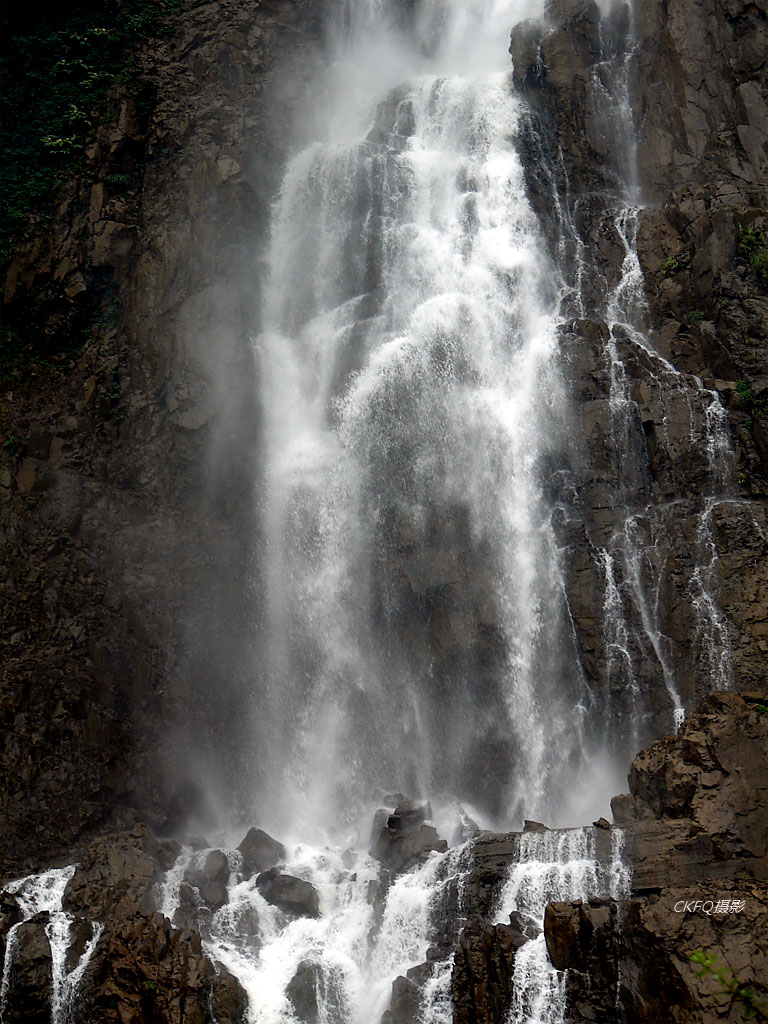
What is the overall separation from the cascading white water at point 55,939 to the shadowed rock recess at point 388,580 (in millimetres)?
80

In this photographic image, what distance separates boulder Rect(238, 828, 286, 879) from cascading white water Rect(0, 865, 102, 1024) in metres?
3.93

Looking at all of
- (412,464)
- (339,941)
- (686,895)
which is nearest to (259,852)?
(339,941)

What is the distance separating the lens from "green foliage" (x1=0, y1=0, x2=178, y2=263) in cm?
3509

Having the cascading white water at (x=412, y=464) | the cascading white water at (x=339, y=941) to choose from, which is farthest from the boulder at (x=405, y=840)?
the cascading white water at (x=412, y=464)

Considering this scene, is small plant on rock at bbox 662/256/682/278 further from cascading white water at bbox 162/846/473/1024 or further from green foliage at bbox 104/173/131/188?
cascading white water at bbox 162/846/473/1024

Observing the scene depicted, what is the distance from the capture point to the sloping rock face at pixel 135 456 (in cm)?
2761

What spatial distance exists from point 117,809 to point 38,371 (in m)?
14.0

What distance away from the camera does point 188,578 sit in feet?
99.9

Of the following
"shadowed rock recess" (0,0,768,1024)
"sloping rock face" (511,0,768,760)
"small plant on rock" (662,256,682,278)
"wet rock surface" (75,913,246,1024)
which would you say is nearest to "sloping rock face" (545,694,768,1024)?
"shadowed rock recess" (0,0,768,1024)

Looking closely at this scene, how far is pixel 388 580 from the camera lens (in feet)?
96.2

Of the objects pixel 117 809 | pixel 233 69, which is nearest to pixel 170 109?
pixel 233 69

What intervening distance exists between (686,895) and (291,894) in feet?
29.5

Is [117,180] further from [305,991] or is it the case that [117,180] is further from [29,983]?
[305,991]

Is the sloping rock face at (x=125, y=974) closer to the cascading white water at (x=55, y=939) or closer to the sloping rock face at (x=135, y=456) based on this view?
the cascading white water at (x=55, y=939)
